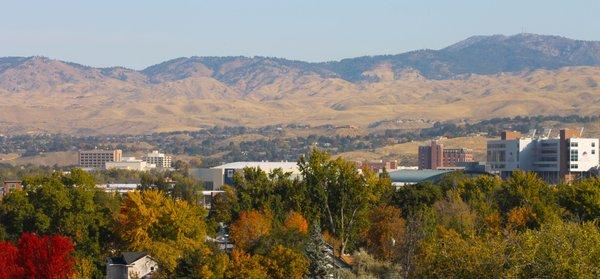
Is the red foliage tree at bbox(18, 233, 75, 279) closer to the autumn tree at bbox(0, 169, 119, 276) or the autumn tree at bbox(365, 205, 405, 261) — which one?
the autumn tree at bbox(0, 169, 119, 276)

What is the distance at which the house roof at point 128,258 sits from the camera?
80688 mm

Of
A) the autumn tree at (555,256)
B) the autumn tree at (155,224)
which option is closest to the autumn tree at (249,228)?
the autumn tree at (155,224)

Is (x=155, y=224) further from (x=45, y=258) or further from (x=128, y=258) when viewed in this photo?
(x=45, y=258)

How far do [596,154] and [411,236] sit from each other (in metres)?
116

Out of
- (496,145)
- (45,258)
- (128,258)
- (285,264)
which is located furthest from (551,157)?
(285,264)

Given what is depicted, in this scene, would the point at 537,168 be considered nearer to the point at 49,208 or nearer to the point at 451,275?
the point at 49,208

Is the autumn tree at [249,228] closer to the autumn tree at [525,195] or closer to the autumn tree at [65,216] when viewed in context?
the autumn tree at [65,216]

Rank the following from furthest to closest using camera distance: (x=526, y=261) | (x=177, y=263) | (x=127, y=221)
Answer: (x=127, y=221) → (x=177, y=263) → (x=526, y=261)

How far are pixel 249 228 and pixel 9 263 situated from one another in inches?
551

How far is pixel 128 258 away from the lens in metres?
81.0

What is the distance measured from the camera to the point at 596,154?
186 metres

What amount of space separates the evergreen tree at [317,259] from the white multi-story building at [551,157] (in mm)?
109272

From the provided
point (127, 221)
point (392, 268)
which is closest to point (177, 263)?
point (392, 268)

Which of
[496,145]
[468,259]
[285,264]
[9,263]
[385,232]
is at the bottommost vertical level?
[9,263]
